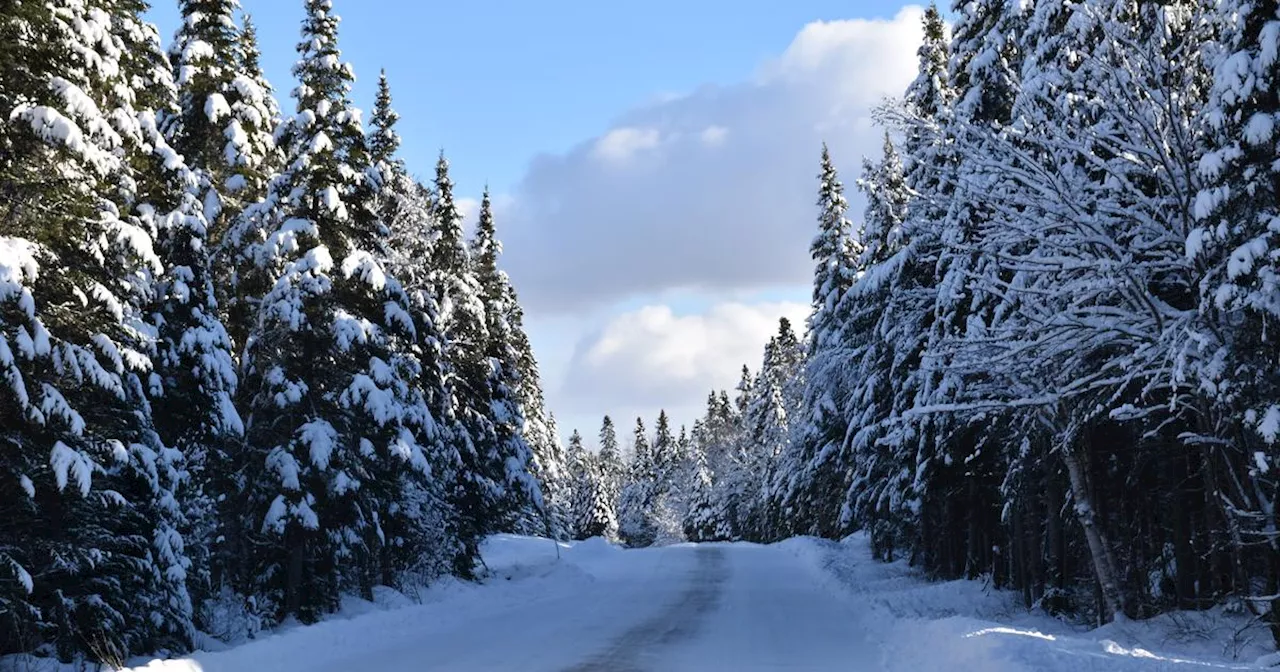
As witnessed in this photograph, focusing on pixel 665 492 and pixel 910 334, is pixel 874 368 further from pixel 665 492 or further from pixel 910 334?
pixel 665 492

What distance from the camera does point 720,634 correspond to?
17.3m

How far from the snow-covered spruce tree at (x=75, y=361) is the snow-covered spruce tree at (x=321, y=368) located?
395cm

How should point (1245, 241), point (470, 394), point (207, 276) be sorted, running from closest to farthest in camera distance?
point (1245, 241)
point (207, 276)
point (470, 394)

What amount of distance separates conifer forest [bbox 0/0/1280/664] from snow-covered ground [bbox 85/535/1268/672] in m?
1.22

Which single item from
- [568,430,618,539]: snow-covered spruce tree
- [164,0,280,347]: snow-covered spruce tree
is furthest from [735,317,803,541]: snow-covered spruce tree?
[164,0,280,347]: snow-covered spruce tree

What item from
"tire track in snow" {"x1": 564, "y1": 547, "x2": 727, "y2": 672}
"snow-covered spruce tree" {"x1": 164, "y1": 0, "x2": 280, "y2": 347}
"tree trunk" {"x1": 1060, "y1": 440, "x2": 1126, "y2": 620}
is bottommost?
"tire track in snow" {"x1": 564, "y1": 547, "x2": 727, "y2": 672}

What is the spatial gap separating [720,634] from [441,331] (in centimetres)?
1548

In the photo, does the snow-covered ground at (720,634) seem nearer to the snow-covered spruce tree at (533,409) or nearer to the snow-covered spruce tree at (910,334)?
the snow-covered spruce tree at (910,334)

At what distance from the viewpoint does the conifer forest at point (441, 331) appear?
11.5 m

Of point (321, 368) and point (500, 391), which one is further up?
point (500, 391)

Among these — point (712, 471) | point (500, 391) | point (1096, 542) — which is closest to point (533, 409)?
point (500, 391)

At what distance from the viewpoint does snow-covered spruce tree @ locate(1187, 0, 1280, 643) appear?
9.80m

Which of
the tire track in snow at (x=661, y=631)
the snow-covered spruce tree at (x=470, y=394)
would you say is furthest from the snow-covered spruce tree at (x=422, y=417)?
the tire track in snow at (x=661, y=631)

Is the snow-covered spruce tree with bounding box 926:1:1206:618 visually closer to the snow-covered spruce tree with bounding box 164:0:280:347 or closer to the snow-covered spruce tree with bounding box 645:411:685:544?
the snow-covered spruce tree with bounding box 164:0:280:347
